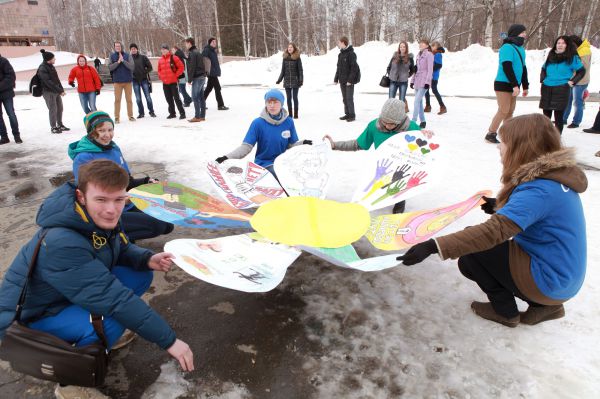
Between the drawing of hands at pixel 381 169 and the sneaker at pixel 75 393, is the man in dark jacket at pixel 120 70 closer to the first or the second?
the drawing of hands at pixel 381 169

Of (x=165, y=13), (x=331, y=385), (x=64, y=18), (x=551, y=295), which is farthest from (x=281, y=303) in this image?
(x=64, y=18)

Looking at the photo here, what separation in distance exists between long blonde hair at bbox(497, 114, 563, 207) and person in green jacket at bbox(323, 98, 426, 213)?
47.7 inches

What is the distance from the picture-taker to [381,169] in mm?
3070

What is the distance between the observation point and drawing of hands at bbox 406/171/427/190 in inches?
110

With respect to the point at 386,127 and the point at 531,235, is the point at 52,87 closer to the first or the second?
the point at 386,127

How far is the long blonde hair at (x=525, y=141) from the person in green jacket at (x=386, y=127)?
1.21 meters

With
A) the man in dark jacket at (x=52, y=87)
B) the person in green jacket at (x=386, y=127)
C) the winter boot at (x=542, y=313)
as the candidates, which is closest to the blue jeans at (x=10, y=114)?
the man in dark jacket at (x=52, y=87)

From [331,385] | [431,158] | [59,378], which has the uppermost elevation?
[431,158]

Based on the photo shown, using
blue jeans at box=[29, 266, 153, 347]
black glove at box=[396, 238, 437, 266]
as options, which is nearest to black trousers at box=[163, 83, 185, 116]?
blue jeans at box=[29, 266, 153, 347]

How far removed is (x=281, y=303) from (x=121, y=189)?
45.7 inches

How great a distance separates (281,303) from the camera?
7.47 feet

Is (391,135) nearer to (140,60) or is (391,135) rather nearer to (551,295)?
(551,295)

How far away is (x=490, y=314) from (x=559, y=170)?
2.78 feet

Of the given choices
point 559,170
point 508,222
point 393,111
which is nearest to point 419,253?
point 508,222
